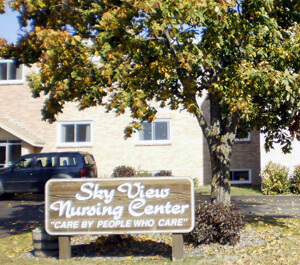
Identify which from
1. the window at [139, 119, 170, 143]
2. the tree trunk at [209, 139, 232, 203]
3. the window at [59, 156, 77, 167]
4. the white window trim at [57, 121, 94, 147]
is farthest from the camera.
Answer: the white window trim at [57, 121, 94, 147]

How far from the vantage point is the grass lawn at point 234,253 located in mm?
8250

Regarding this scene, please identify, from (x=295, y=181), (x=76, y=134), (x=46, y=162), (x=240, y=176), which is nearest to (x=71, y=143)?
(x=76, y=134)

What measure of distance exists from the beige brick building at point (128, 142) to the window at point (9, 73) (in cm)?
47

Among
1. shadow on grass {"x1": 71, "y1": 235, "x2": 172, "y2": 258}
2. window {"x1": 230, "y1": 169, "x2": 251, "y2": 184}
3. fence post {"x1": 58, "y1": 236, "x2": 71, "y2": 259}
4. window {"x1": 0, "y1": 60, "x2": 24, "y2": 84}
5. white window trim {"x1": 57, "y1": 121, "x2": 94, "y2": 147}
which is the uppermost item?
window {"x1": 0, "y1": 60, "x2": 24, "y2": 84}

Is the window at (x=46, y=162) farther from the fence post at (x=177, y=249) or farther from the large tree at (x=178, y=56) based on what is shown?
the fence post at (x=177, y=249)

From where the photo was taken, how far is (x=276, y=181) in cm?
1880

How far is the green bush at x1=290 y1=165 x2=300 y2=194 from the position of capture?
61.0ft

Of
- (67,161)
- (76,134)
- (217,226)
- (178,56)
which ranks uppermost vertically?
(178,56)

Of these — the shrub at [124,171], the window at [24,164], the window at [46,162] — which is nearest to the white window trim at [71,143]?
the shrub at [124,171]

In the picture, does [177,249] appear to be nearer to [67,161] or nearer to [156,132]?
[67,161]

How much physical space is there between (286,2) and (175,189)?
463cm

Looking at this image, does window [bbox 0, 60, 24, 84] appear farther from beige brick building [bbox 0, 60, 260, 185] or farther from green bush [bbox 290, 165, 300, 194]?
green bush [bbox 290, 165, 300, 194]

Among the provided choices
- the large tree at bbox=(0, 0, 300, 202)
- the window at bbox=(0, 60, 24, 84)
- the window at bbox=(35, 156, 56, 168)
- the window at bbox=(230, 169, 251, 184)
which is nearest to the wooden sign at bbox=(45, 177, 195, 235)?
the large tree at bbox=(0, 0, 300, 202)

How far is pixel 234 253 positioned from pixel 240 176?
1458cm
